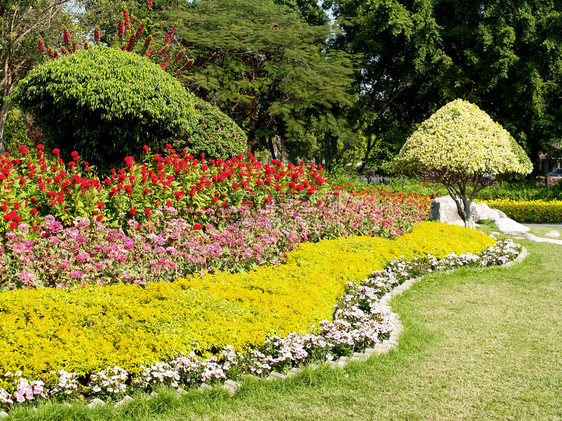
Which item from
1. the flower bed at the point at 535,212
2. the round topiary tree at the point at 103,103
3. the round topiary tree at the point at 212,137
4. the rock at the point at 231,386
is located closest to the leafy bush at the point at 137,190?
the round topiary tree at the point at 103,103

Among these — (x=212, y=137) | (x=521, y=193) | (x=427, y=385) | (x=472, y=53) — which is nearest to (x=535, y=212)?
(x=521, y=193)

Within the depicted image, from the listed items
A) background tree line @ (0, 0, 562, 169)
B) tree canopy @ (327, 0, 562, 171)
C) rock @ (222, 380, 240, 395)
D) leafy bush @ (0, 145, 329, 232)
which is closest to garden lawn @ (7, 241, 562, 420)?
rock @ (222, 380, 240, 395)

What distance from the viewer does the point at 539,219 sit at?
54.7 ft

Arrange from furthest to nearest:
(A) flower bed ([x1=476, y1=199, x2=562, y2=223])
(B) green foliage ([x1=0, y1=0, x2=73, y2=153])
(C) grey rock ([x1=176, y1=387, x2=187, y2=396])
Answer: (B) green foliage ([x1=0, y1=0, x2=73, y2=153]) < (A) flower bed ([x1=476, y1=199, x2=562, y2=223]) < (C) grey rock ([x1=176, y1=387, x2=187, y2=396])

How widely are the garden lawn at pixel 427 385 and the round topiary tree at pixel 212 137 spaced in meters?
7.27

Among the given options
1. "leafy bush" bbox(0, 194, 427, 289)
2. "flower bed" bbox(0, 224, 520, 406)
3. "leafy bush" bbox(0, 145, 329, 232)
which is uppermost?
"leafy bush" bbox(0, 145, 329, 232)

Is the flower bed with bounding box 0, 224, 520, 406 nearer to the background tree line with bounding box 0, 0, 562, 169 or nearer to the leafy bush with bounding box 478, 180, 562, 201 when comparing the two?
the background tree line with bounding box 0, 0, 562, 169

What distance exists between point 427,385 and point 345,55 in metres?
19.6

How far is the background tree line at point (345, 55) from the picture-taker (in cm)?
1891

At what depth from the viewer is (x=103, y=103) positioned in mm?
9164

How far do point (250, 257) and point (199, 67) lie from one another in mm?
14210

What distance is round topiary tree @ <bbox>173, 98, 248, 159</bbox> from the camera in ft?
38.7

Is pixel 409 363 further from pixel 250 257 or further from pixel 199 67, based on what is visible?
pixel 199 67

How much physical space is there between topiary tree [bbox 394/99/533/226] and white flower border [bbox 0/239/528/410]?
5460 mm
